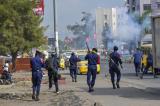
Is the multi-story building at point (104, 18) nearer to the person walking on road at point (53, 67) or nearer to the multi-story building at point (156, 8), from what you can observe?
the multi-story building at point (156, 8)

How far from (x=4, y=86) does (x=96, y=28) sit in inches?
4790

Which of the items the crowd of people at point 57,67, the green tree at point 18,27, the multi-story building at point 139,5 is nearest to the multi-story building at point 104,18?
the multi-story building at point 139,5

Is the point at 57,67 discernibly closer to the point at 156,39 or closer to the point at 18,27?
the point at 156,39

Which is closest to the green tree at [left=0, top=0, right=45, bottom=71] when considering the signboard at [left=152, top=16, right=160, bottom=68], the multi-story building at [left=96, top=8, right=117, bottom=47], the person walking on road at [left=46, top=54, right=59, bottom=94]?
the person walking on road at [left=46, top=54, right=59, bottom=94]

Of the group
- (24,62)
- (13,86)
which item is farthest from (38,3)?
(24,62)

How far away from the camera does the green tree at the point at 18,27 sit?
87.1ft

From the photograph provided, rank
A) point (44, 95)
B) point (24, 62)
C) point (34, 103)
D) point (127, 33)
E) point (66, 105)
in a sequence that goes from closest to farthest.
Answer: point (66, 105)
point (34, 103)
point (44, 95)
point (24, 62)
point (127, 33)

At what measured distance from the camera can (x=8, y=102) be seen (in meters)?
22.6

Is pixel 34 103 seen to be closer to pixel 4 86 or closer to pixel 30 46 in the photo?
pixel 4 86

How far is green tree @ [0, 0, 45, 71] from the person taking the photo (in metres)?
26.6

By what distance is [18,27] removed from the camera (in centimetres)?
3466

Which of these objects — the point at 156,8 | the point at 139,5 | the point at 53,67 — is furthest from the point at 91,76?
the point at 139,5

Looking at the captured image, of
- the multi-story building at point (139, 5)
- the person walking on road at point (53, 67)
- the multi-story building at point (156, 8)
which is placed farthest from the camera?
the multi-story building at point (139, 5)

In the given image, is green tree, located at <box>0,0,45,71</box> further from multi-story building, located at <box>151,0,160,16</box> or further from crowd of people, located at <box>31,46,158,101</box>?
multi-story building, located at <box>151,0,160,16</box>
